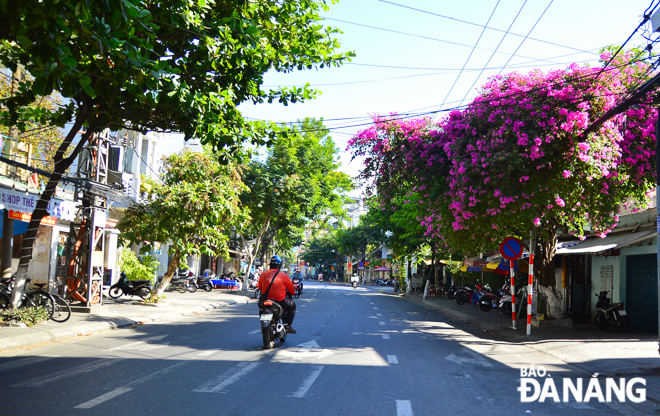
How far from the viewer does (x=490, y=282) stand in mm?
32406

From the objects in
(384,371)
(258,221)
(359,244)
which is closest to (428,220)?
(384,371)

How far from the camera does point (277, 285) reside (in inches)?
425

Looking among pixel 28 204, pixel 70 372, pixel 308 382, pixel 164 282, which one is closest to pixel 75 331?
pixel 70 372

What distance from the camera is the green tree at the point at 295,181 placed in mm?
32125

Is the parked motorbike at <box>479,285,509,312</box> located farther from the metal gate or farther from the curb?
the curb

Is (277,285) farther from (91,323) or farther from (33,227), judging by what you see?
(33,227)

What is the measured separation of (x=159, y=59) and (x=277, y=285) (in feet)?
16.6

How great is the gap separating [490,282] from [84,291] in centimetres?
2421

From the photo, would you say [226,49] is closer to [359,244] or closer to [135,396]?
[135,396]

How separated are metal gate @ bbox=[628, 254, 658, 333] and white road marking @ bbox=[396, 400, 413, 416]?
12.3 m

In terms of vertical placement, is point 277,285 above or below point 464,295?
above

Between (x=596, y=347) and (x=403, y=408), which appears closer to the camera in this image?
(x=403, y=408)

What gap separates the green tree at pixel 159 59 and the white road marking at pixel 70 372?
3.80 metres

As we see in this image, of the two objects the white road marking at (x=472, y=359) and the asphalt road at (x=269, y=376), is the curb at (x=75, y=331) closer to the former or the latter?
the asphalt road at (x=269, y=376)
